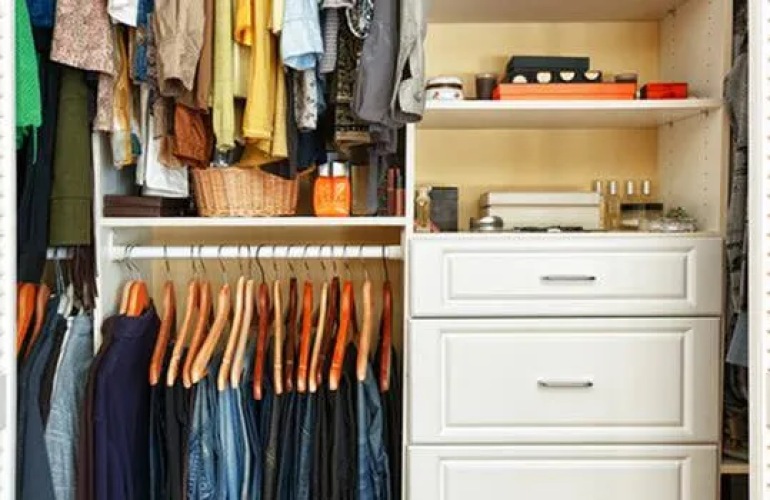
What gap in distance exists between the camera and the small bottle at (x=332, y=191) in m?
1.92

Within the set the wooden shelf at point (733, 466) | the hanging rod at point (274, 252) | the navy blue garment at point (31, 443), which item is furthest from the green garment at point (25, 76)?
the wooden shelf at point (733, 466)

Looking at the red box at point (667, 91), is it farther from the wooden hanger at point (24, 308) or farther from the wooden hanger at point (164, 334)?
the wooden hanger at point (24, 308)

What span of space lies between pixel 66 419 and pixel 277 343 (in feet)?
1.71

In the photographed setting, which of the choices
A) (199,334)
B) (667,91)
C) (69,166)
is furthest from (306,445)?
(667,91)

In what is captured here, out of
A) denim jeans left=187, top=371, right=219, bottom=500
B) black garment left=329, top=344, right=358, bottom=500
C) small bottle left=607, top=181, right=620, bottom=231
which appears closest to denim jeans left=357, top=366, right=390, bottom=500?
black garment left=329, top=344, right=358, bottom=500

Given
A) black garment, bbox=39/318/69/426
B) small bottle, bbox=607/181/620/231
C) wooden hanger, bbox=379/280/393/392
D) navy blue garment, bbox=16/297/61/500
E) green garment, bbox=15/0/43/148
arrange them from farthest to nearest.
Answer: small bottle, bbox=607/181/620/231, wooden hanger, bbox=379/280/393/392, black garment, bbox=39/318/69/426, navy blue garment, bbox=16/297/61/500, green garment, bbox=15/0/43/148

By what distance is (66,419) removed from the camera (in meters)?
1.83

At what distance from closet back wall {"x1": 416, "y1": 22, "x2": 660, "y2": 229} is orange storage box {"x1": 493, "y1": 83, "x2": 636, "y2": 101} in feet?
1.08

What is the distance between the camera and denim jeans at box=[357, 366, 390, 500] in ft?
6.04

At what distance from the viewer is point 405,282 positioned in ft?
6.00

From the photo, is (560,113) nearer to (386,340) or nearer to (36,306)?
(386,340)

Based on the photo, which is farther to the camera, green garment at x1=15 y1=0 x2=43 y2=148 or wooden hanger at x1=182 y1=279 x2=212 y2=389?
wooden hanger at x1=182 y1=279 x2=212 y2=389

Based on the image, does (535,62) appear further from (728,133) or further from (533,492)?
(533,492)

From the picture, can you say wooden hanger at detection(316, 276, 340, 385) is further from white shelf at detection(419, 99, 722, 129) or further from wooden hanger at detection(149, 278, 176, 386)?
white shelf at detection(419, 99, 722, 129)
